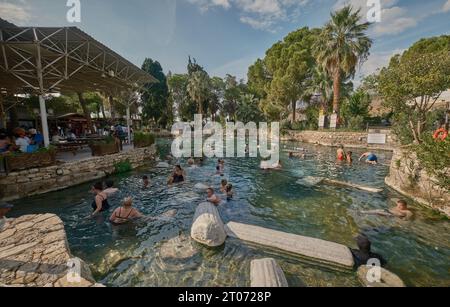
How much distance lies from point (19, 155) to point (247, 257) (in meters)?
9.76

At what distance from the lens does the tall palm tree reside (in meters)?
24.3

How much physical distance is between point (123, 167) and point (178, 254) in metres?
9.86

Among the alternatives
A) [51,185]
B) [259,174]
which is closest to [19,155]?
[51,185]

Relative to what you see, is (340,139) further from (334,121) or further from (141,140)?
(141,140)

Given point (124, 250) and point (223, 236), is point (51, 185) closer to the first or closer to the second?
point (124, 250)

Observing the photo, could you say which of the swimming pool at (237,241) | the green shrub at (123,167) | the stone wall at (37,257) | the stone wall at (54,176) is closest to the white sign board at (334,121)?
the swimming pool at (237,241)

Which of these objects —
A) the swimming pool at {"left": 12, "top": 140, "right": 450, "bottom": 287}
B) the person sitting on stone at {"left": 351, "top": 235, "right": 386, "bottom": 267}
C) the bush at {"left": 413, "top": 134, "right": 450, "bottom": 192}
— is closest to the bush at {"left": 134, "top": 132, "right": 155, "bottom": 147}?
the swimming pool at {"left": 12, "top": 140, "right": 450, "bottom": 287}

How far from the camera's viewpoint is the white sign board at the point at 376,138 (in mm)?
23188

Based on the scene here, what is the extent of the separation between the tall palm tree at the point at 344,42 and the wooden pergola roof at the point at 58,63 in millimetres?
21512

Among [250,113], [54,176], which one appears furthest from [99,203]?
[250,113]

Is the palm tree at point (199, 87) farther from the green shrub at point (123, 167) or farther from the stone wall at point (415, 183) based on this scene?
the stone wall at point (415, 183)

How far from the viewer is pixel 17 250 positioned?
4.22 metres

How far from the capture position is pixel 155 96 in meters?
40.3

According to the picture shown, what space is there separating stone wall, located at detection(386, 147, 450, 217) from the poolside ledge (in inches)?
205
